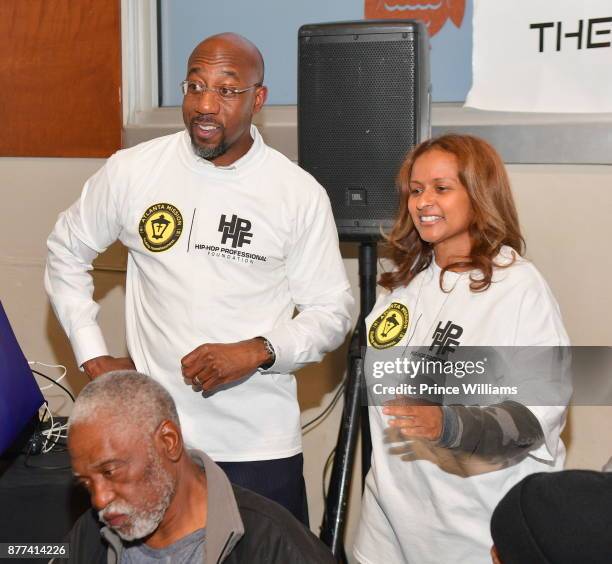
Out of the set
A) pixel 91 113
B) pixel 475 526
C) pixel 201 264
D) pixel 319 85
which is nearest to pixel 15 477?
pixel 201 264

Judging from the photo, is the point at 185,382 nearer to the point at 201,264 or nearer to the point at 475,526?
the point at 201,264

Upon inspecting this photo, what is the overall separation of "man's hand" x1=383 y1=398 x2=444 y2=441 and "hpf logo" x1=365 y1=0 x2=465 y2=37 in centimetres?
187

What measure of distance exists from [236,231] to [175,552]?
81 centimetres

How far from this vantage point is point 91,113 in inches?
149

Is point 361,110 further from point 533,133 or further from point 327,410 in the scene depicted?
point 327,410

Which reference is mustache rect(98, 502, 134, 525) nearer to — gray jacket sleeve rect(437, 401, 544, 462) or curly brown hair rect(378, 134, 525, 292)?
gray jacket sleeve rect(437, 401, 544, 462)

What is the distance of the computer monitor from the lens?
230 centimetres

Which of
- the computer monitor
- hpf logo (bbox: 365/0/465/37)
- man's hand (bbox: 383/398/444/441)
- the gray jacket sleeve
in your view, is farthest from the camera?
hpf logo (bbox: 365/0/465/37)

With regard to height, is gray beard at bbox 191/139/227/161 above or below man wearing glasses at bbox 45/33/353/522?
above

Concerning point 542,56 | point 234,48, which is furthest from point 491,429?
point 542,56

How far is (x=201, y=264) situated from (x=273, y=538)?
787mm

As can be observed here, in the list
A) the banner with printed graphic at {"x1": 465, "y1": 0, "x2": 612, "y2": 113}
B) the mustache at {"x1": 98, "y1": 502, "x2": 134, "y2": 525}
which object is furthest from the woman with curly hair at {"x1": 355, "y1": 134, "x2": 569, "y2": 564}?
the banner with printed graphic at {"x1": 465, "y1": 0, "x2": 612, "y2": 113}

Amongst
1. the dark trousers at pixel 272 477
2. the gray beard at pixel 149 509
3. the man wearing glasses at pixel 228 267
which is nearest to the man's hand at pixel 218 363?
the man wearing glasses at pixel 228 267

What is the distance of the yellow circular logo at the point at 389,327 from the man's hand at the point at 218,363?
0.91 feet
